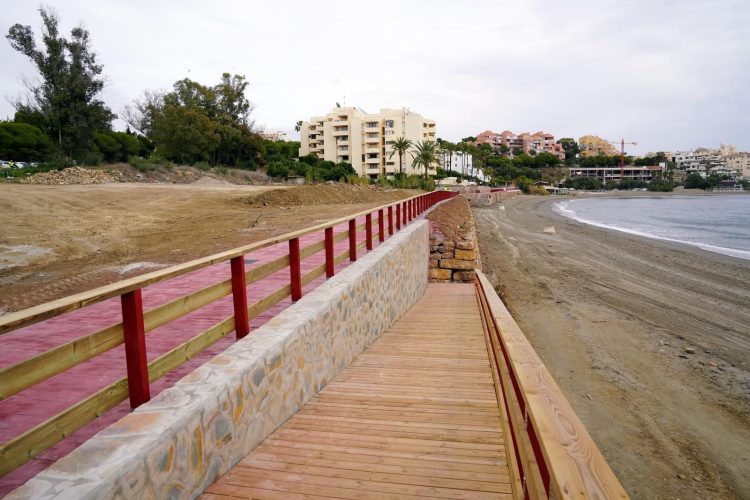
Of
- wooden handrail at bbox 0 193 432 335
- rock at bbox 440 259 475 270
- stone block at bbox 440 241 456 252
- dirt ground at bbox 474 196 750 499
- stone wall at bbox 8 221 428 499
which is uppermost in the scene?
wooden handrail at bbox 0 193 432 335

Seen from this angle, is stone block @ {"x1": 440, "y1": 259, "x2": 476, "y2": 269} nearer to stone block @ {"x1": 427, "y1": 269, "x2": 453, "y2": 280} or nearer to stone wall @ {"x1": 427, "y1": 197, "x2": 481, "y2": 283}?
stone wall @ {"x1": 427, "y1": 197, "x2": 481, "y2": 283}

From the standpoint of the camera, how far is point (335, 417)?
13.8 ft

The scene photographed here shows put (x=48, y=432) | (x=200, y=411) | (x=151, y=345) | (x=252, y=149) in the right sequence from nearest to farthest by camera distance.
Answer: (x=48, y=432)
(x=200, y=411)
(x=151, y=345)
(x=252, y=149)

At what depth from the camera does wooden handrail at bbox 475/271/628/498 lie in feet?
5.85

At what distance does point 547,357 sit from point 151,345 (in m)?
7.51

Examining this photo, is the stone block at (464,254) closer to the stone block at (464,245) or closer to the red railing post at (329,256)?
the stone block at (464,245)

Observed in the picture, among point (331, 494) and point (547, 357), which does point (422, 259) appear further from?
point (331, 494)

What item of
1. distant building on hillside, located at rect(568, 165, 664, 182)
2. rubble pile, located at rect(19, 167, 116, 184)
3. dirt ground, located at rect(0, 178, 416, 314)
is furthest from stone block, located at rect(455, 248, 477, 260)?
distant building on hillside, located at rect(568, 165, 664, 182)

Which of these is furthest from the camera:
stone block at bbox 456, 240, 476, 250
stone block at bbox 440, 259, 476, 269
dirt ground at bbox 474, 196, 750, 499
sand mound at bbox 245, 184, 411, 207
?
sand mound at bbox 245, 184, 411, 207

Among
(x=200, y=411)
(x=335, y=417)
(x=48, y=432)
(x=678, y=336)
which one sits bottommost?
(x=678, y=336)

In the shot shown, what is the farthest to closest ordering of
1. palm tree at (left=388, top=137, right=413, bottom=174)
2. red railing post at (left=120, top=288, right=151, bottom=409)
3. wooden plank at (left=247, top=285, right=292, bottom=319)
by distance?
palm tree at (left=388, top=137, right=413, bottom=174), wooden plank at (left=247, top=285, right=292, bottom=319), red railing post at (left=120, top=288, right=151, bottom=409)

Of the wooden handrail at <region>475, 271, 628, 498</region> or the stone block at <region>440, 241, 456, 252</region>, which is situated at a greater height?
the wooden handrail at <region>475, 271, 628, 498</region>

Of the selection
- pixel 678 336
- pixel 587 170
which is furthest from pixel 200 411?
pixel 587 170

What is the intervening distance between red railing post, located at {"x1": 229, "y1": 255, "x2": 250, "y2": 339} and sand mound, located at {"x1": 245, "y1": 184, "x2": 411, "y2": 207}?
19.5m
